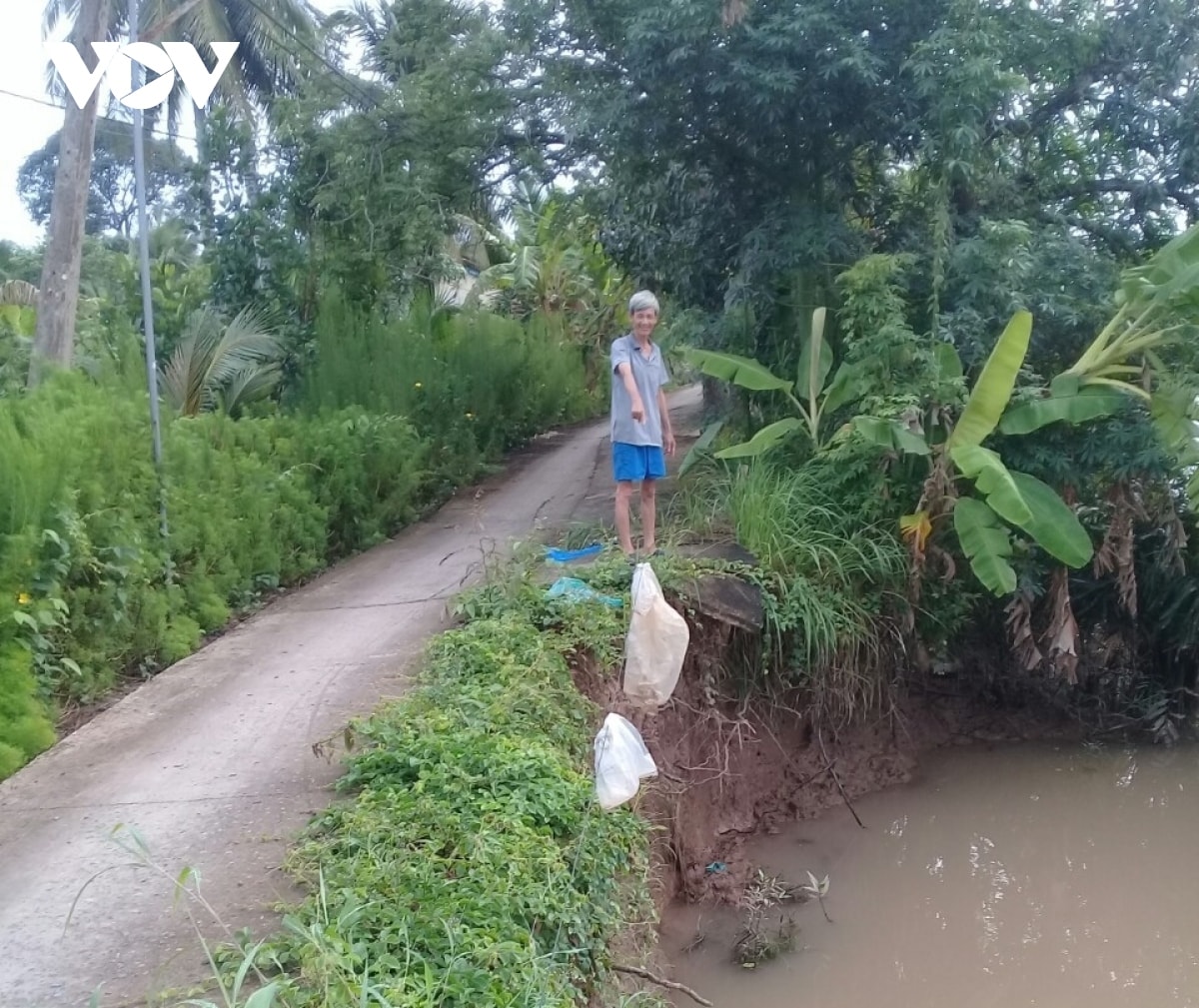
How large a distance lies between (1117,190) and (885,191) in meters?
1.78

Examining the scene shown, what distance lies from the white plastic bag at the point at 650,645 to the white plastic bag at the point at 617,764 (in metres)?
1.30

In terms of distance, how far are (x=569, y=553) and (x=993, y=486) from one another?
2.76m

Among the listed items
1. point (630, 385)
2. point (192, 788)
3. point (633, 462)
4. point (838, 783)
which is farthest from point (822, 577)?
point (192, 788)

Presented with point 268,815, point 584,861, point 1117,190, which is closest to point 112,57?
point 268,815

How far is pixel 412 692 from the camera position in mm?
5359

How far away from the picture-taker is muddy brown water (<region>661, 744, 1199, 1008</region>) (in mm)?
5930

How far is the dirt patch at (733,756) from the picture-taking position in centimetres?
634

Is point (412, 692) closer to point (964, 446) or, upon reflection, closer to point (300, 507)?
point (300, 507)

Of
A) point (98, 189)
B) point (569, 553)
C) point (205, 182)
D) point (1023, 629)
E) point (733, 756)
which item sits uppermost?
point (98, 189)

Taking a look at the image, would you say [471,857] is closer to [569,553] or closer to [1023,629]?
[569,553]

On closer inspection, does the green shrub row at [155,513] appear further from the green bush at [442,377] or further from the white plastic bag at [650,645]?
the white plastic bag at [650,645]

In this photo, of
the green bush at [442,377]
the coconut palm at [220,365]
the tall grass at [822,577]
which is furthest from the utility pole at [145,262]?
the tall grass at [822,577]

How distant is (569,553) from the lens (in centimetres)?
774

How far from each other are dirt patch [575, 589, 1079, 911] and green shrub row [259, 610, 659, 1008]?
2.30ft
